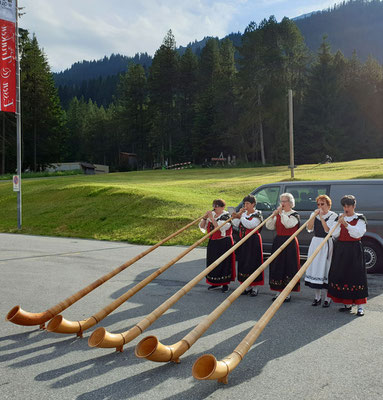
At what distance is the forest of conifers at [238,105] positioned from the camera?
182ft

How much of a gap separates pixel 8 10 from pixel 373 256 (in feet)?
52.8

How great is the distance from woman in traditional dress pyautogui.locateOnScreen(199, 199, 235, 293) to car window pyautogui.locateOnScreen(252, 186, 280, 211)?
91.4 inches

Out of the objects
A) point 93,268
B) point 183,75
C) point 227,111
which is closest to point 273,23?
point 227,111

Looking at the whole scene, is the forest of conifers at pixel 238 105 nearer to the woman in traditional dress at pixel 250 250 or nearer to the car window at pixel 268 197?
the car window at pixel 268 197

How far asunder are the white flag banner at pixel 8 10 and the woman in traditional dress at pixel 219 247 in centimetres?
1367

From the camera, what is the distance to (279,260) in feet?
23.5

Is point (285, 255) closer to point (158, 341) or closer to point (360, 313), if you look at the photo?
point (360, 313)

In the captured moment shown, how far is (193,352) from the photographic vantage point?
Result: 499 centimetres

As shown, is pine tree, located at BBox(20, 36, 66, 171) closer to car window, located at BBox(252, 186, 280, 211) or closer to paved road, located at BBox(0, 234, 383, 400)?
car window, located at BBox(252, 186, 280, 211)

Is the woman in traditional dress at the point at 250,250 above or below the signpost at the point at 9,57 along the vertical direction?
below

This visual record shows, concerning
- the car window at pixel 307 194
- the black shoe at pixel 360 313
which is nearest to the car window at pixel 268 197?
the car window at pixel 307 194

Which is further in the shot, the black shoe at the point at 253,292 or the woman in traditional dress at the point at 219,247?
the woman in traditional dress at the point at 219,247

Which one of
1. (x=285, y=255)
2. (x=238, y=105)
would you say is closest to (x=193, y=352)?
(x=285, y=255)

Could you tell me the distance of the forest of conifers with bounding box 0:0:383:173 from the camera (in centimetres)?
5556
